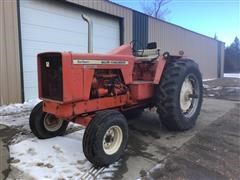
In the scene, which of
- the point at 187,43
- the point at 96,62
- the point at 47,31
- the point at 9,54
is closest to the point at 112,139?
the point at 96,62

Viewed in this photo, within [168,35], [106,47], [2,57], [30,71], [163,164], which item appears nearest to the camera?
[163,164]

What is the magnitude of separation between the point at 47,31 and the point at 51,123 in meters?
4.69

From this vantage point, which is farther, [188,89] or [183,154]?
[188,89]

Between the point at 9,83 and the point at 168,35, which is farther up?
the point at 168,35

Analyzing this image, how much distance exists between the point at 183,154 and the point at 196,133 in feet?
3.59

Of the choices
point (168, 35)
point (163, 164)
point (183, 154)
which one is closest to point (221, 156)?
point (183, 154)

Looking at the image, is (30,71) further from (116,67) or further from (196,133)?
(196,133)

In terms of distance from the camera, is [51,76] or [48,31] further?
[48,31]

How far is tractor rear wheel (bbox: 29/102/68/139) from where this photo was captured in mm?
3977

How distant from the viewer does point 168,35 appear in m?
15.5

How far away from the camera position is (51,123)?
165 inches

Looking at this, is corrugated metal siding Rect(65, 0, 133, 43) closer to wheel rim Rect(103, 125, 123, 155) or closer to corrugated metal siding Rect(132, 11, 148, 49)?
corrugated metal siding Rect(132, 11, 148, 49)

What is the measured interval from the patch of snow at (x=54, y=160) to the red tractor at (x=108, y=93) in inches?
5.8

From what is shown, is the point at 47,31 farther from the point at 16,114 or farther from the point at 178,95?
the point at 178,95
